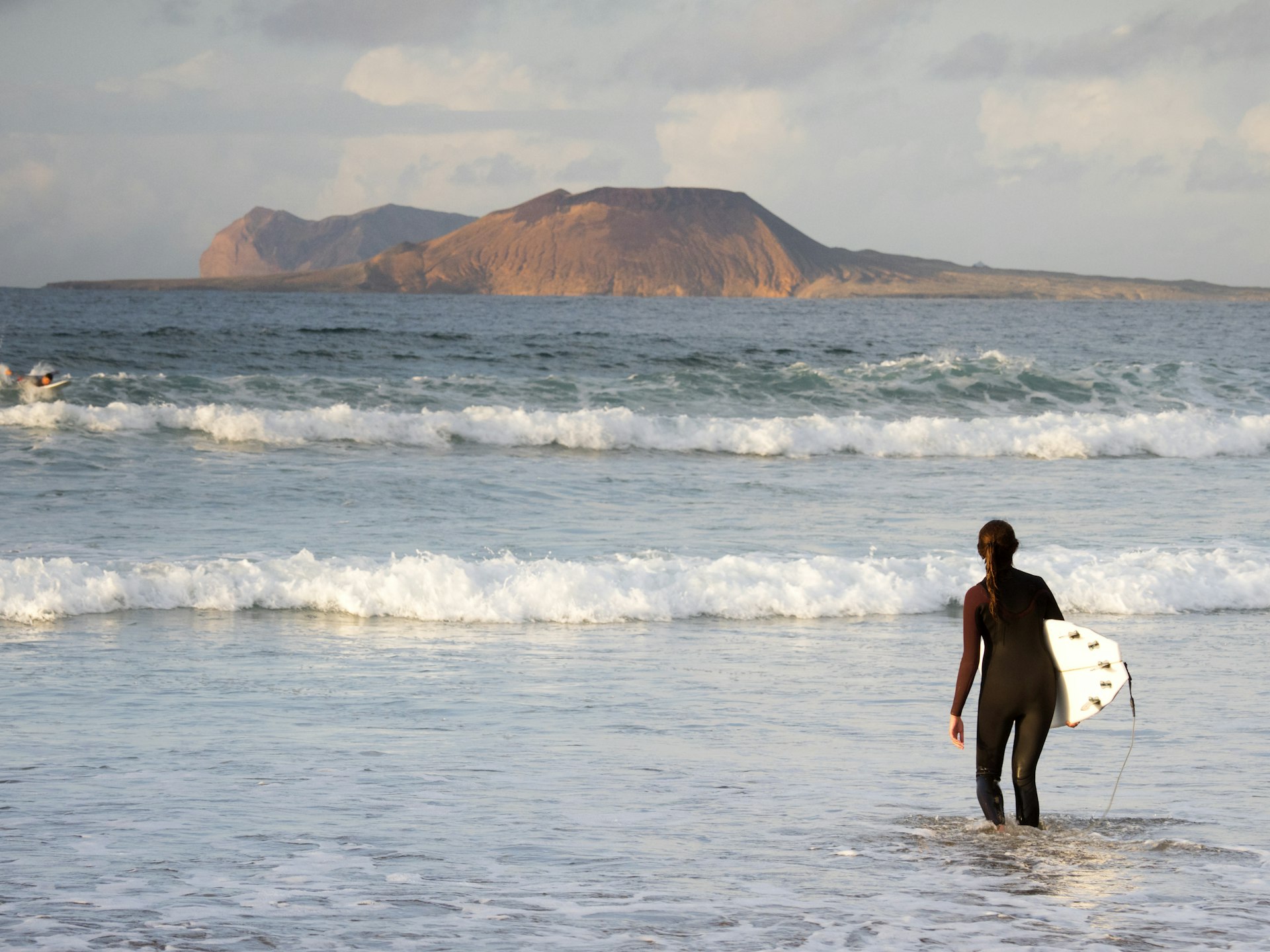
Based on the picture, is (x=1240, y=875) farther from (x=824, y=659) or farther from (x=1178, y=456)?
(x=1178, y=456)

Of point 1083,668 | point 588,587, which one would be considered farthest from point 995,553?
point 588,587

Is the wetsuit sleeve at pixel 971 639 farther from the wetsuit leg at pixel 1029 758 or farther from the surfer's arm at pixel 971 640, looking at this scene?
the wetsuit leg at pixel 1029 758

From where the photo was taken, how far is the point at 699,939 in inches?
160

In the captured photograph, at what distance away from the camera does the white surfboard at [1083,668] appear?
16.9 ft

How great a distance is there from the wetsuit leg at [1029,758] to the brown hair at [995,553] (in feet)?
1.51

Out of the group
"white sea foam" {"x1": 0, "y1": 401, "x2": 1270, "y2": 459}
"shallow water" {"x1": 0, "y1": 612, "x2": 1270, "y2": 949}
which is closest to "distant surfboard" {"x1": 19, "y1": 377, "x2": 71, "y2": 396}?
"white sea foam" {"x1": 0, "y1": 401, "x2": 1270, "y2": 459}

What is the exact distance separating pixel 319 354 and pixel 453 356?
14.2 feet

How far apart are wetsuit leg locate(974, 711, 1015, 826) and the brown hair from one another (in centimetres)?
43

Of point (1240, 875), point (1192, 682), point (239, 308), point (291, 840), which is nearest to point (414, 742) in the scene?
point (291, 840)

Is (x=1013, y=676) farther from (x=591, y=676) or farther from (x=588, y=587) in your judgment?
(x=588, y=587)

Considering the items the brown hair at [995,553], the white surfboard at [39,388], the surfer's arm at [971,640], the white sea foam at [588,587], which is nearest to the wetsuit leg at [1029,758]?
the surfer's arm at [971,640]

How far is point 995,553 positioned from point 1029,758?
893 millimetres

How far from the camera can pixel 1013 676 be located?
516 centimetres

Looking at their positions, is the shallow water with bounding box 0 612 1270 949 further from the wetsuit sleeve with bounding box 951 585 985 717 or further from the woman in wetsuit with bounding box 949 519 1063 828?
the wetsuit sleeve with bounding box 951 585 985 717
